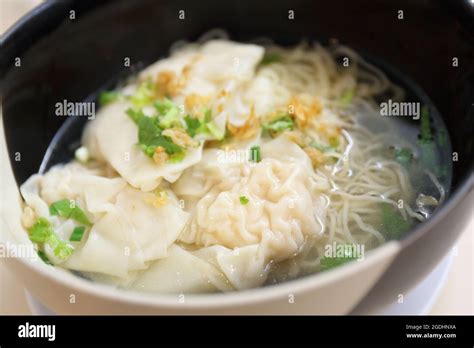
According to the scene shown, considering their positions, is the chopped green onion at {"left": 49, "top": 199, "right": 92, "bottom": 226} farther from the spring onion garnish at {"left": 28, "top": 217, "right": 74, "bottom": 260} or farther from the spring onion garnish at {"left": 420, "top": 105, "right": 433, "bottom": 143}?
the spring onion garnish at {"left": 420, "top": 105, "right": 433, "bottom": 143}

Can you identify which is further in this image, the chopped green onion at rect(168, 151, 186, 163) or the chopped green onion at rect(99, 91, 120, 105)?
the chopped green onion at rect(99, 91, 120, 105)

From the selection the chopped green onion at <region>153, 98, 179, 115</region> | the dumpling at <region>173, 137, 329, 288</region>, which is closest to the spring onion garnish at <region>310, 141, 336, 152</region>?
the dumpling at <region>173, 137, 329, 288</region>

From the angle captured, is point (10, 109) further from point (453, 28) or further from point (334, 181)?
point (453, 28)

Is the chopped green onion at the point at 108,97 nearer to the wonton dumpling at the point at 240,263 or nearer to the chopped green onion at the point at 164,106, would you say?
the chopped green onion at the point at 164,106

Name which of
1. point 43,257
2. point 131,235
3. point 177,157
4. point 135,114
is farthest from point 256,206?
point 43,257

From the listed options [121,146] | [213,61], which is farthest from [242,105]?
[121,146]

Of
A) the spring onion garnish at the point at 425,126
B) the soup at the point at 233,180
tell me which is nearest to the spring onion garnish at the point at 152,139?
the soup at the point at 233,180
